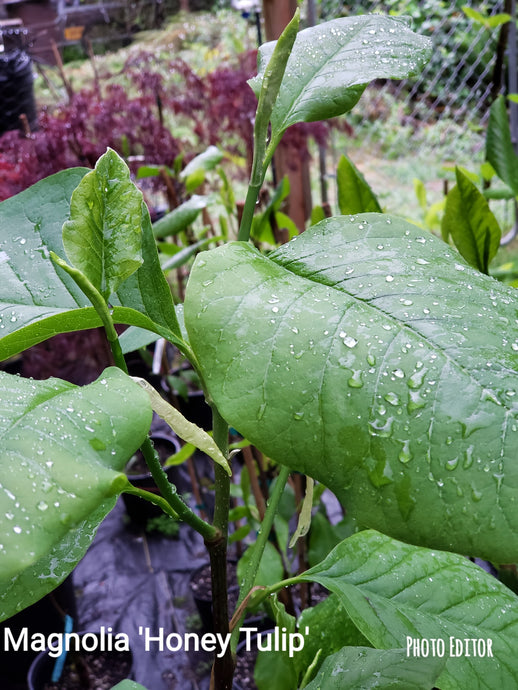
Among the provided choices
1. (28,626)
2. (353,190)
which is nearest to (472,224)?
(353,190)

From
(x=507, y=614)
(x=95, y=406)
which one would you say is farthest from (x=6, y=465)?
(x=507, y=614)

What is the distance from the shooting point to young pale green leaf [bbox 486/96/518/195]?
2.88 ft

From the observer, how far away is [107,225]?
0.42 metres

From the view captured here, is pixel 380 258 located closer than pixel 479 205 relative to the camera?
Yes

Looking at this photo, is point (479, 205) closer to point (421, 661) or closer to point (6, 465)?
point (421, 661)

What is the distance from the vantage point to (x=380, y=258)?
42 centimetres

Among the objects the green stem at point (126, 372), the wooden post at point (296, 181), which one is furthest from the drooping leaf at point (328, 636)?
the wooden post at point (296, 181)

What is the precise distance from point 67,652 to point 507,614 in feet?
3.26

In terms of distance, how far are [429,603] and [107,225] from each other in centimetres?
42

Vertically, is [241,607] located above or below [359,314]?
below

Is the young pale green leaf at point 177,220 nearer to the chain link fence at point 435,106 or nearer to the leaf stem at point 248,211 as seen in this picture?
the leaf stem at point 248,211

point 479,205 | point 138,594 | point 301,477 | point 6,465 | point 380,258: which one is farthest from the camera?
point 138,594

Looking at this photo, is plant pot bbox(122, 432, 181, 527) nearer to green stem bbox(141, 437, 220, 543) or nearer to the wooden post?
the wooden post

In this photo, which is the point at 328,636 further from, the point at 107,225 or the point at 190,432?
the point at 107,225
